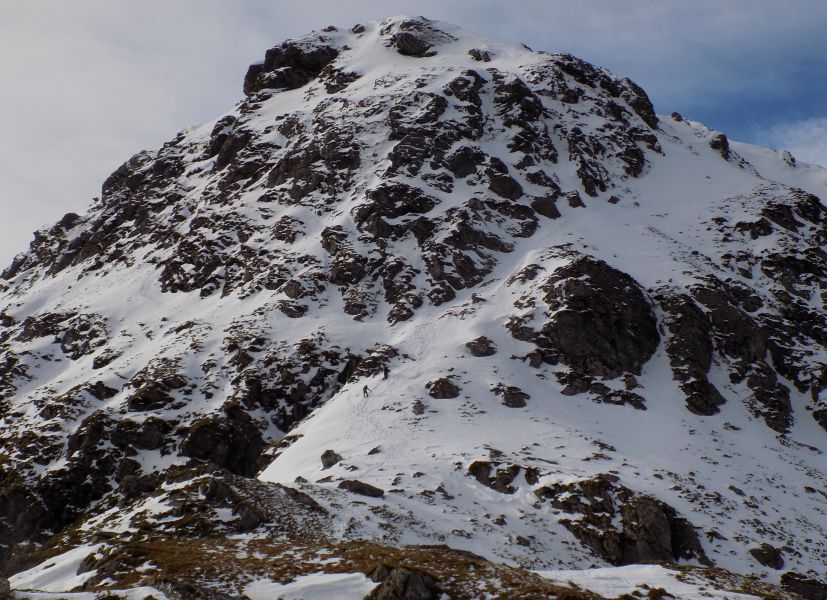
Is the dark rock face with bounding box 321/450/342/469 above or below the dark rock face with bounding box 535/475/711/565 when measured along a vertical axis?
above

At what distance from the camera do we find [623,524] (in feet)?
97.7

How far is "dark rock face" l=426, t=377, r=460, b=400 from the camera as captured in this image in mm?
44000

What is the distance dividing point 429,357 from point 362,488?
2218 centimetres

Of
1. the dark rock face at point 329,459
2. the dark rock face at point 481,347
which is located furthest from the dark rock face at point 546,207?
the dark rock face at point 329,459

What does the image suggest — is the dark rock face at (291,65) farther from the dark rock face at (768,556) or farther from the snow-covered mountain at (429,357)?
the dark rock face at (768,556)

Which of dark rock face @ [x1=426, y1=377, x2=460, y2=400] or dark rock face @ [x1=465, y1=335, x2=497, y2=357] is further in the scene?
dark rock face @ [x1=465, y1=335, x2=497, y2=357]

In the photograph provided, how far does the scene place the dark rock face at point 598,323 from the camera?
161ft

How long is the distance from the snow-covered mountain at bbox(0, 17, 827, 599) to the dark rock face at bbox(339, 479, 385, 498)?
21 centimetres

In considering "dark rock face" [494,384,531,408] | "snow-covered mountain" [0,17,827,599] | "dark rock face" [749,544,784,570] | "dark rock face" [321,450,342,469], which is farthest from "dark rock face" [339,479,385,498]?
"dark rock face" [749,544,784,570]

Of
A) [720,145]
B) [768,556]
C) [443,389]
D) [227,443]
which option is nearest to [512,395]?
[443,389]

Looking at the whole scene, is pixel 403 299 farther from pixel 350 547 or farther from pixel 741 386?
pixel 350 547

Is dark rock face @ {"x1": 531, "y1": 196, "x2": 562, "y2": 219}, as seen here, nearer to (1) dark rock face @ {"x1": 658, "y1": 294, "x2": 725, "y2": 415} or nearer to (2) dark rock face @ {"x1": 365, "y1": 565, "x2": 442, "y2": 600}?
(1) dark rock face @ {"x1": 658, "y1": 294, "x2": 725, "y2": 415}

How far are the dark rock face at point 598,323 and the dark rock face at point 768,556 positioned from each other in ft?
66.0

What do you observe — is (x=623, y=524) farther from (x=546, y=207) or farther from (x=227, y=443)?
(x=546, y=207)
